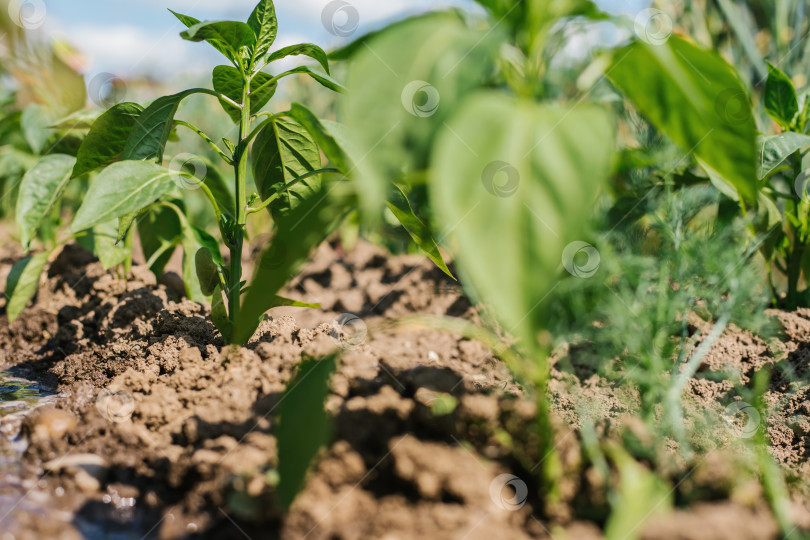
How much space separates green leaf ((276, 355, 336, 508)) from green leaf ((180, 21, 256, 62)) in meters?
0.62

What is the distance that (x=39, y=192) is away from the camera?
4.77 feet

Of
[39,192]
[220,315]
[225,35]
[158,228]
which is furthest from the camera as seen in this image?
[158,228]

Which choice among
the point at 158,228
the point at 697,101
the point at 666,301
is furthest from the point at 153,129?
the point at 666,301

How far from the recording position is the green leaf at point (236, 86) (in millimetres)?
1228

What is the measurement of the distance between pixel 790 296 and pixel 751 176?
3.79ft

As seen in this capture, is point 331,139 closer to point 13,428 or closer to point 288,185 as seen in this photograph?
point 288,185

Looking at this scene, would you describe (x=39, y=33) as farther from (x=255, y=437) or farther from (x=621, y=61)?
(x=621, y=61)

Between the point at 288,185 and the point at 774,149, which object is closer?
the point at 288,185

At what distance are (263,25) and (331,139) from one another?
1.76 feet

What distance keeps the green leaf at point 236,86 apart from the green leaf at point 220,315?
0.39 meters

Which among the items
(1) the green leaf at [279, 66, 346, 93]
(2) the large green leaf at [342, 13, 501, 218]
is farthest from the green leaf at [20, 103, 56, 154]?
(2) the large green leaf at [342, 13, 501, 218]

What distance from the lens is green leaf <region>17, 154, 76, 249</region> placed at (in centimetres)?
142

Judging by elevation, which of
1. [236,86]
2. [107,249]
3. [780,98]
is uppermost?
[780,98]

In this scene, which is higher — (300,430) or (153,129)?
(153,129)
